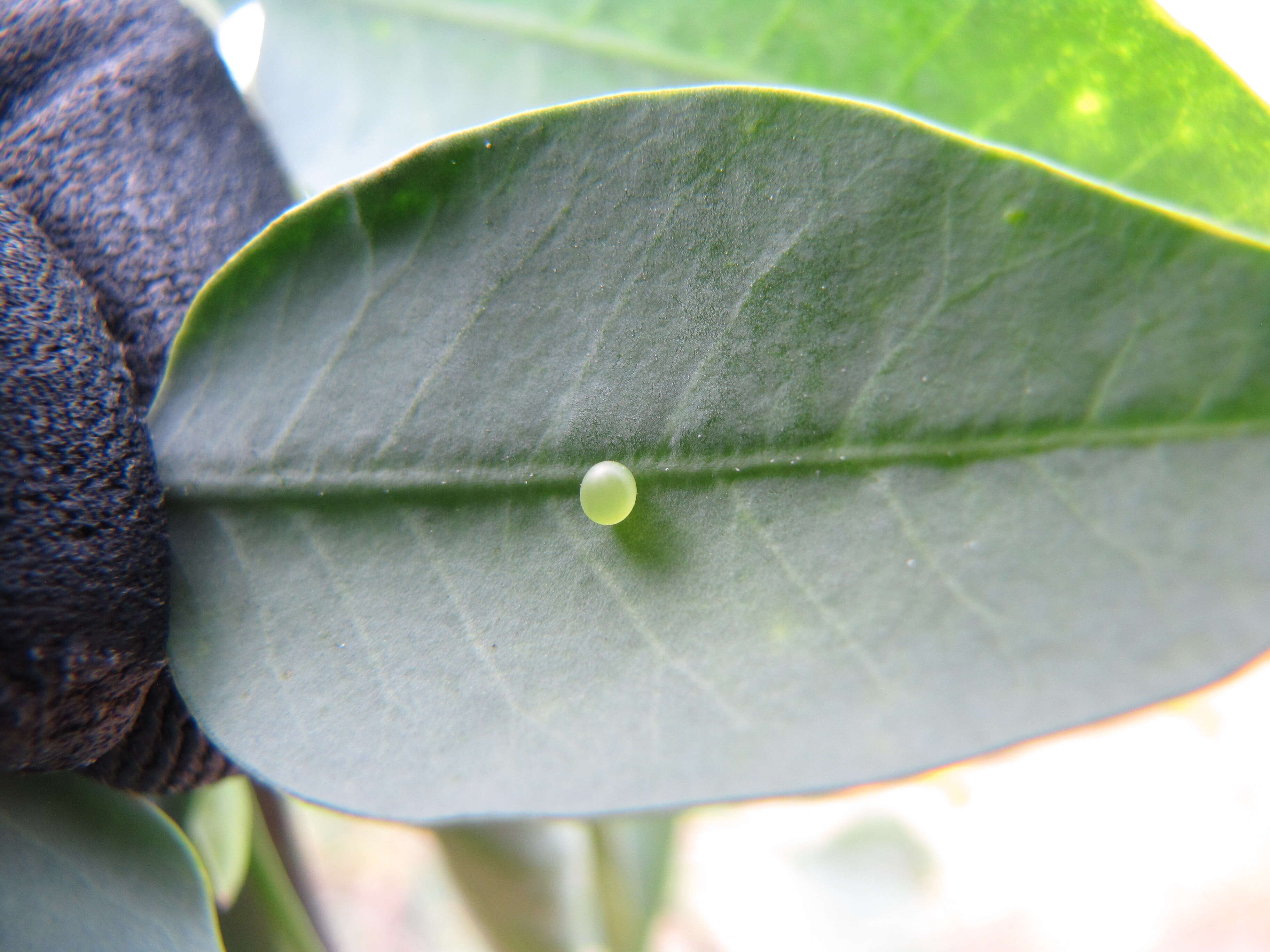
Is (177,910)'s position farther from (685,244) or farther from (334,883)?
(334,883)

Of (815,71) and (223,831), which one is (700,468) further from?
(223,831)

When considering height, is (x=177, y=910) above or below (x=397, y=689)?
below

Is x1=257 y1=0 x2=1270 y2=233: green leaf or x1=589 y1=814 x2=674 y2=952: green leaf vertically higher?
x1=257 y1=0 x2=1270 y2=233: green leaf

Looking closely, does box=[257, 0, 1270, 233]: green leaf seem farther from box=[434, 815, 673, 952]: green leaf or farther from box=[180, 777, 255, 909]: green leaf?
box=[434, 815, 673, 952]: green leaf

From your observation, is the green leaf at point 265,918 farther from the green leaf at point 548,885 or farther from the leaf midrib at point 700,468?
Result: the leaf midrib at point 700,468

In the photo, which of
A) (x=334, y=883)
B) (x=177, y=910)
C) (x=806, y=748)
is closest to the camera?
(x=806, y=748)

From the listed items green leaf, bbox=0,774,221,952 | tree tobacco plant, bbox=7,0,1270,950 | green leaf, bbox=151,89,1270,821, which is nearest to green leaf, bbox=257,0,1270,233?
tree tobacco plant, bbox=7,0,1270,950

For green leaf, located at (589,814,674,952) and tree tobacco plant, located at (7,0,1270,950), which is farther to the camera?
green leaf, located at (589,814,674,952)

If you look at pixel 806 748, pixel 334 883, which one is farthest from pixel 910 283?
pixel 334 883
